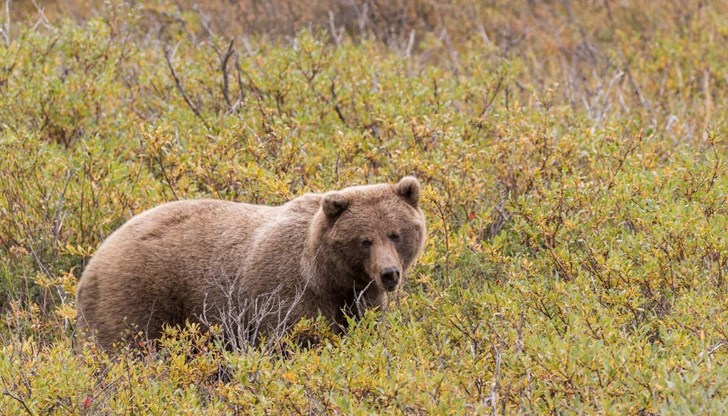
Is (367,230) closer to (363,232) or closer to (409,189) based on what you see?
(363,232)

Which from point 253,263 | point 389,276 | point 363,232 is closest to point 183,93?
point 253,263

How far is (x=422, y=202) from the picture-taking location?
7.26m

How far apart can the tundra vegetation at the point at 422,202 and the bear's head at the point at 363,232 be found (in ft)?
1.07

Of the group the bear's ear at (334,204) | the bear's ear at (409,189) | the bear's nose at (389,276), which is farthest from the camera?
the bear's ear at (409,189)

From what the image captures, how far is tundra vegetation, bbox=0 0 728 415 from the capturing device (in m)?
4.88

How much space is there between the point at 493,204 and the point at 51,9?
10369mm

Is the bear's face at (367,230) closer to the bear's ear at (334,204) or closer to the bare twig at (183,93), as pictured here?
the bear's ear at (334,204)

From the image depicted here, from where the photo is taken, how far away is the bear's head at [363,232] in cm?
596

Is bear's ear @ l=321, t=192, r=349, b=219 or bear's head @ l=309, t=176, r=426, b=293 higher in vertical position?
bear's ear @ l=321, t=192, r=349, b=219

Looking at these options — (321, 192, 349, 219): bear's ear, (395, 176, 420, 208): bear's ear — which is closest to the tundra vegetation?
(395, 176, 420, 208): bear's ear

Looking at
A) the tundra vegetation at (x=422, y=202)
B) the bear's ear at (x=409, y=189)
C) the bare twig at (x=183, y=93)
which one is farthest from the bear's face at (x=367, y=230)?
the bare twig at (x=183, y=93)

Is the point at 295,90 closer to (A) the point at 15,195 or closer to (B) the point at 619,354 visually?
(A) the point at 15,195

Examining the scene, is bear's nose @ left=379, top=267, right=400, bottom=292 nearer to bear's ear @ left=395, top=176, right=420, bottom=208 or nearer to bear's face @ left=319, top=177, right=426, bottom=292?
bear's face @ left=319, top=177, right=426, bottom=292

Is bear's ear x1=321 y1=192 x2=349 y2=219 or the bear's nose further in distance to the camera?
bear's ear x1=321 y1=192 x2=349 y2=219
